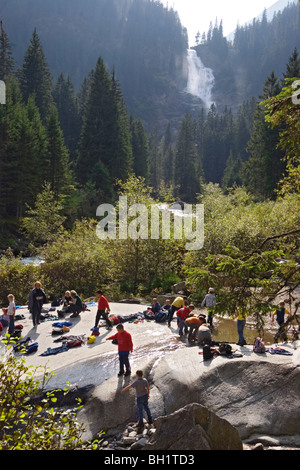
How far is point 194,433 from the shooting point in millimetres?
7129

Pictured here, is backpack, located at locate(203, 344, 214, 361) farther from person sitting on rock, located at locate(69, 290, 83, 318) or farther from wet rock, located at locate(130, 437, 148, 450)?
person sitting on rock, located at locate(69, 290, 83, 318)

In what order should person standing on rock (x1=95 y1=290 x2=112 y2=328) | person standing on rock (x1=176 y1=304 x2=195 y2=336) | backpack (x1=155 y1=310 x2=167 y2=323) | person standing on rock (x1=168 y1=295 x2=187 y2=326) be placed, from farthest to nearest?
backpack (x1=155 y1=310 x2=167 y2=323) < person standing on rock (x1=168 y1=295 x2=187 y2=326) < person standing on rock (x1=95 y1=290 x2=112 y2=328) < person standing on rock (x1=176 y1=304 x2=195 y2=336)

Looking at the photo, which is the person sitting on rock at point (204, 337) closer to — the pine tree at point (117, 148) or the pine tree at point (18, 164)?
the pine tree at point (18, 164)

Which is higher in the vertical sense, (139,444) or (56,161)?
(56,161)

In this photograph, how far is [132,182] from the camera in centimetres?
2380

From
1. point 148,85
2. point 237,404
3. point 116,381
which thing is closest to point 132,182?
point 116,381

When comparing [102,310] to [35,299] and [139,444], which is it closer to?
[35,299]

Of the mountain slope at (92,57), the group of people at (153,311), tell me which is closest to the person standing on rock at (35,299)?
the group of people at (153,311)

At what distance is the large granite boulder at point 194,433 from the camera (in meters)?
7.09

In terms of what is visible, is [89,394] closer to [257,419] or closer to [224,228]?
[257,419]

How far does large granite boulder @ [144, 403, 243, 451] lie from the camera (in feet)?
23.3

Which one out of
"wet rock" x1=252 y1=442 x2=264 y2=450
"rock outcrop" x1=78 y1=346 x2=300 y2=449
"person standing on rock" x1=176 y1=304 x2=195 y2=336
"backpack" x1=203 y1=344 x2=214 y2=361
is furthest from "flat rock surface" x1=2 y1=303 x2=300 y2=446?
"person standing on rock" x1=176 y1=304 x2=195 y2=336

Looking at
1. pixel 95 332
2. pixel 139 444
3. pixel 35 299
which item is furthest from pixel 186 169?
pixel 139 444
